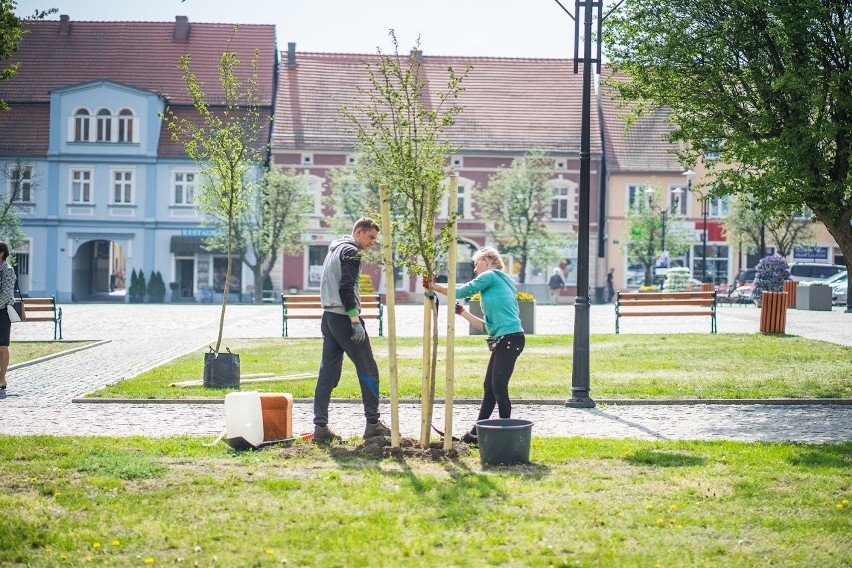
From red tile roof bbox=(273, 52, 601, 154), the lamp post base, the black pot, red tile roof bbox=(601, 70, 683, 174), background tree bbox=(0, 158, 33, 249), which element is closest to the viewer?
the lamp post base

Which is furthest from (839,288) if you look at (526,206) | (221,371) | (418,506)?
(418,506)

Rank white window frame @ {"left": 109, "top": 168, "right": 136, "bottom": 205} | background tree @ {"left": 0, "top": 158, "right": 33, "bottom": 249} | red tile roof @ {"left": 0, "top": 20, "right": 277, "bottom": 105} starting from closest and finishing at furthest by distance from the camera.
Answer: background tree @ {"left": 0, "top": 158, "right": 33, "bottom": 249}
white window frame @ {"left": 109, "top": 168, "right": 136, "bottom": 205}
red tile roof @ {"left": 0, "top": 20, "right": 277, "bottom": 105}

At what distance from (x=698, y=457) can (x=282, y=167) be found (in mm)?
44054

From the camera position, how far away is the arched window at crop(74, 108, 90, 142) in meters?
50.9

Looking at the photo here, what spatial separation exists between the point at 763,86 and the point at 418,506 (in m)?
8.66

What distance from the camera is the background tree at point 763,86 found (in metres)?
12.9

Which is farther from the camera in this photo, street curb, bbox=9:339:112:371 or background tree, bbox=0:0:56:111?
street curb, bbox=9:339:112:371

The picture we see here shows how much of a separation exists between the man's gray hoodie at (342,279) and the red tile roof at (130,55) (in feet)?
146

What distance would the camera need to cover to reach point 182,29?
5609cm

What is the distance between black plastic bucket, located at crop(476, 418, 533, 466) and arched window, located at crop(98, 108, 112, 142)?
1813 inches

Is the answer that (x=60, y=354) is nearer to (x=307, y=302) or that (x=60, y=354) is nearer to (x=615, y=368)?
(x=307, y=302)

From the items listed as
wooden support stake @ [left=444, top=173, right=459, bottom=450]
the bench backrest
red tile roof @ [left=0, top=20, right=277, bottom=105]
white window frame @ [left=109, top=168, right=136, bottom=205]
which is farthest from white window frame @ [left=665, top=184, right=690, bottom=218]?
wooden support stake @ [left=444, top=173, right=459, bottom=450]

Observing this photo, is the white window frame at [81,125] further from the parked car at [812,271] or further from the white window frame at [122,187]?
the parked car at [812,271]

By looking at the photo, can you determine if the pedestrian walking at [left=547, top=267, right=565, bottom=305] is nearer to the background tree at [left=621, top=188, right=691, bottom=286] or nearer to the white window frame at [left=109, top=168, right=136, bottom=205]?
the background tree at [left=621, top=188, right=691, bottom=286]
